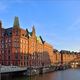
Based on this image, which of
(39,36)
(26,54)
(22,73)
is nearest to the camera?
(22,73)

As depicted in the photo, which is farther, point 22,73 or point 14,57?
point 14,57

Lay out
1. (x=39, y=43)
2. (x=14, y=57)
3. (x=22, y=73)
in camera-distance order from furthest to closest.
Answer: (x=39, y=43) → (x=14, y=57) → (x=22, y=73)

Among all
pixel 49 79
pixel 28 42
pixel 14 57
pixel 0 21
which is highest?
pixel 0 21

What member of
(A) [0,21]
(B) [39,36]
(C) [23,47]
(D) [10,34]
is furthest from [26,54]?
(B) [39,36]

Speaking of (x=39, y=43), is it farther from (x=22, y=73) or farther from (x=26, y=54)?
(x=22, y=73)

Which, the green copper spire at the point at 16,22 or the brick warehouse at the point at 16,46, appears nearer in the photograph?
the brick warehouse at the point at 16,46

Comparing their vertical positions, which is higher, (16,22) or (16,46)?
(16,22)

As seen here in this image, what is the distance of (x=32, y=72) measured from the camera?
124 m

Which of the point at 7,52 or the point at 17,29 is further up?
the point at 17,29

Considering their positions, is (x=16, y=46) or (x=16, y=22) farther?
(x=16, y=22)

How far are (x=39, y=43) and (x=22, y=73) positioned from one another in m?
55.2

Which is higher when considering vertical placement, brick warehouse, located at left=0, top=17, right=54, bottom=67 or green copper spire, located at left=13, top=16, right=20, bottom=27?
green copper spire, located at left=13, top=16, right=20, bottom=27

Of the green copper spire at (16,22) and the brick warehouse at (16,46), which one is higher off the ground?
the green copper spire at (16,22)

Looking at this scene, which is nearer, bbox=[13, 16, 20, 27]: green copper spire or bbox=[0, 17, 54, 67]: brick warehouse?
bbox=[0, 17, 54, 67]: brick warehouse
